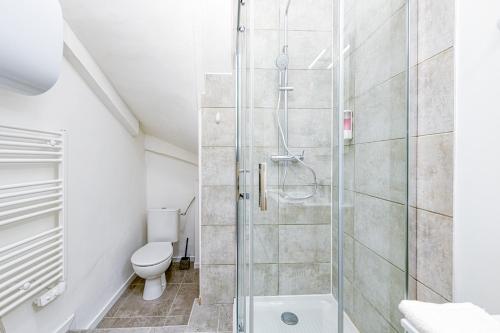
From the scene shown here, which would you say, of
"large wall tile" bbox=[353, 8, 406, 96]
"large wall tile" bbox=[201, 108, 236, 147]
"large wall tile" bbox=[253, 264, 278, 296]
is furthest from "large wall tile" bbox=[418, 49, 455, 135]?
"large wall tile" bbox=[201, 108, 236, 147]

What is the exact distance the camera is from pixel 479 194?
602 millimetres

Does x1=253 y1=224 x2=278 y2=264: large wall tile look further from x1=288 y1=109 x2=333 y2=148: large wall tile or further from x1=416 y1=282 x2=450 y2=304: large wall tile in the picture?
x1=416 y1=282 x2=450 y2=304: large wall tile

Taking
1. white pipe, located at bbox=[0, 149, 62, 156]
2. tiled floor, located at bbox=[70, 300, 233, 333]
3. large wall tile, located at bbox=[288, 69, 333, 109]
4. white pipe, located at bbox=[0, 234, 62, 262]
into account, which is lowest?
tiled floor, located at bbox=[70, 300, 233, 333]

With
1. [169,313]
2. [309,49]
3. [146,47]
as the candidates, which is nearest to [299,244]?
[309,49]

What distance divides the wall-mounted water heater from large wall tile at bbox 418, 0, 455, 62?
1.39 m

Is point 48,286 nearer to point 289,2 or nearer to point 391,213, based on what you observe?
point 391,213

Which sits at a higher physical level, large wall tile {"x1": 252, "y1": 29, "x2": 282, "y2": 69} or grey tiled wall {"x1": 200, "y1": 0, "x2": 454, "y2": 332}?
large wall tile {"x1": 252, "y1": 29, "x2": 282, "y2": 69}

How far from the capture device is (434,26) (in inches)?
28.1

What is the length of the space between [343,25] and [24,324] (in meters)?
2.12

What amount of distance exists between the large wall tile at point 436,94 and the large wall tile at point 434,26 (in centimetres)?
3

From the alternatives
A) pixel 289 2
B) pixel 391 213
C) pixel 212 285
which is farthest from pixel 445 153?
pixel 212 285

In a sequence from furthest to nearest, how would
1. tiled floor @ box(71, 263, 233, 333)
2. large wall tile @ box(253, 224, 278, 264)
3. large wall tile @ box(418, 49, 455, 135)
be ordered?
tiled floor @ box(71, 263, 233, 333)
large wall tile @ box(253, 224, 278, 264)
large wall tile @ box(418, 49, 455, 135)

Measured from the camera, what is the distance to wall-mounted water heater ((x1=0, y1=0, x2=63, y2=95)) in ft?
2.61

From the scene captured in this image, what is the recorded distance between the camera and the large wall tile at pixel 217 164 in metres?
1.73
